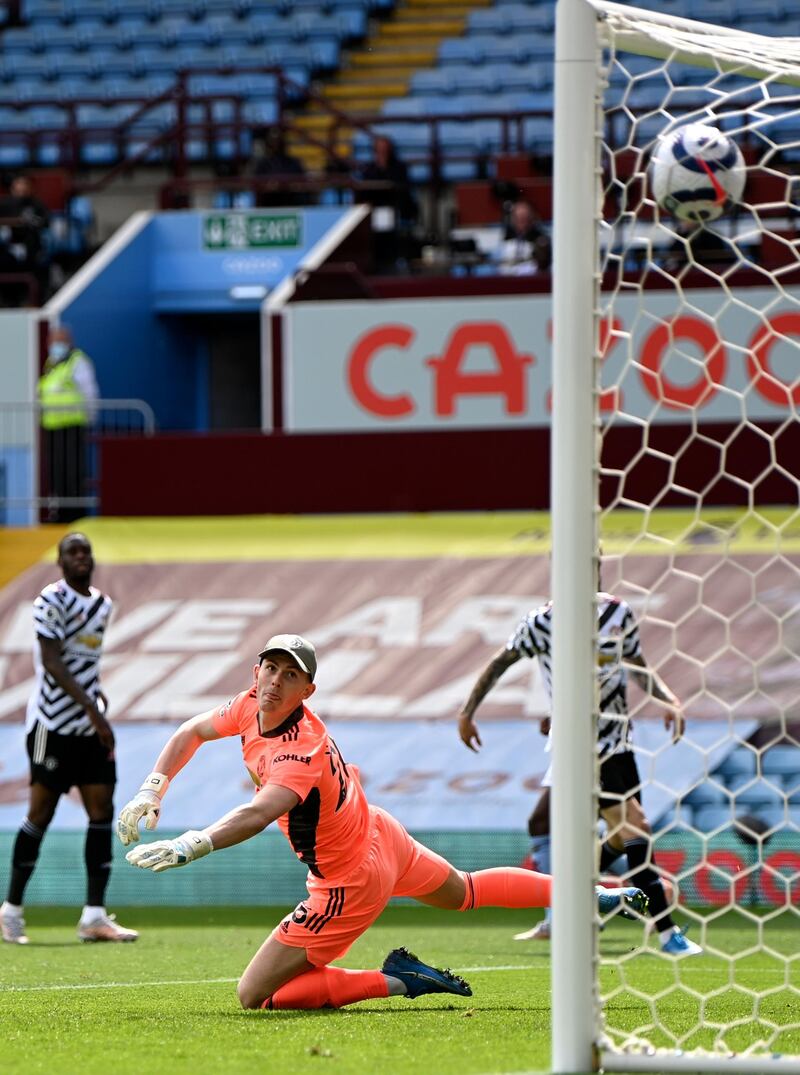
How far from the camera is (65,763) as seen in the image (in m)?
9.02

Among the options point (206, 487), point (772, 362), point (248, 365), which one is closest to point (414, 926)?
point (206, 487)

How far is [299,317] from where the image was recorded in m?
16.3

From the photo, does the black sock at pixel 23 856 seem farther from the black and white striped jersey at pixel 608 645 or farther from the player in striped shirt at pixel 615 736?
the black and white striped jersey at pixel 608 645

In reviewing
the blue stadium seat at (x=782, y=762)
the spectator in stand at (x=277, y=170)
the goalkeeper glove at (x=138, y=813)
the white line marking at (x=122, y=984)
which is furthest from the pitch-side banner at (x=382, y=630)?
the spectator in stand at (x=277, y=170)

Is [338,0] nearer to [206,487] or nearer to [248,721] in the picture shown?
[206,487]

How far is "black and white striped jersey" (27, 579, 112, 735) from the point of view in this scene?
8961 millimetres

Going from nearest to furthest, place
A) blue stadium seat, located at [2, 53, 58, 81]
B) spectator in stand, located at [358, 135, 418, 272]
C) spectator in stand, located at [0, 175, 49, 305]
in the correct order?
spectator in stand, located at [0, 175, 49, 305], spectator in stand, located at [358, 135, 418, 272], blue stadium seat, located at [2, 53, 58, 81]

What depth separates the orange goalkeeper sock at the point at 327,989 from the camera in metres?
6.05

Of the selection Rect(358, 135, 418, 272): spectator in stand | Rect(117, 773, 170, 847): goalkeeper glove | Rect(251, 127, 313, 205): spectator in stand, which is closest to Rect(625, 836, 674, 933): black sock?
Rect(117, 773, 170, 847): goalkeeper glove

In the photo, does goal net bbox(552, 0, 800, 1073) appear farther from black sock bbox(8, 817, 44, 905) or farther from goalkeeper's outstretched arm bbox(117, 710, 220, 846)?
black sock bbox(8, 817, 44, 905)

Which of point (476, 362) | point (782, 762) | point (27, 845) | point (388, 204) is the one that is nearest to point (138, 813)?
point (27, 845)

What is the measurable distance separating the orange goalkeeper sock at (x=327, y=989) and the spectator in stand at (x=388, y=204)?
12988 millimetres

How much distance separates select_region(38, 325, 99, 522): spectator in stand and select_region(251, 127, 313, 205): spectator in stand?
3.69 metres

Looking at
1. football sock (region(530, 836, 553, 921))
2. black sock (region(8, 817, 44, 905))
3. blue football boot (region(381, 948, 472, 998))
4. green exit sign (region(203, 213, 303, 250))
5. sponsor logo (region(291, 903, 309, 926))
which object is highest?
green exit sign (region(203, 213, 303, 250))
